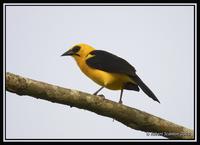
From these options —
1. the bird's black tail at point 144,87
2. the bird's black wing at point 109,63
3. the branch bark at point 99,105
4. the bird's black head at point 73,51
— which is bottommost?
the branch bark at point 99,105

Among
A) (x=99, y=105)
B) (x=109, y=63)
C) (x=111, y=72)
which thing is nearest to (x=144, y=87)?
(x=111, y=72)

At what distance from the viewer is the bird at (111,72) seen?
6.07 metres

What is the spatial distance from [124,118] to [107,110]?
27 centimetres

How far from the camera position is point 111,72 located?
612 centimetres

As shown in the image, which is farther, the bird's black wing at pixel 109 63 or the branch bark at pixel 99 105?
the bird's black wing at pixel 109 63

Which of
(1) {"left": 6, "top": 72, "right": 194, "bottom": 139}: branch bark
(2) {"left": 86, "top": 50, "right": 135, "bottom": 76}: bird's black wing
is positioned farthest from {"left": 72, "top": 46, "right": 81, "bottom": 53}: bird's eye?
(1) {"left": 6, "top": 72, "right": 194, "bottom": 139}: branch bark

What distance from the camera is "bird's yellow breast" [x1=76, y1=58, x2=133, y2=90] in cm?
616

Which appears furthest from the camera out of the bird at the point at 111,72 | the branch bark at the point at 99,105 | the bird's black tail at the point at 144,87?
the bird at the point at 111,72

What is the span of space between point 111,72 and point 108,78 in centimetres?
11

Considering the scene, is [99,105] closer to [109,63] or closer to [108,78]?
[108,78]

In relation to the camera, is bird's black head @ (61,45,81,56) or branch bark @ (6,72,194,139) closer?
branch bark @ (6,72,194,139)

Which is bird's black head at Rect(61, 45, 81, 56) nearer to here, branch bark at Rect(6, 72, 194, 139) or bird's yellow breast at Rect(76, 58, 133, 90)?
bird's yellow breast at Rect(76, 58, 133, 90)

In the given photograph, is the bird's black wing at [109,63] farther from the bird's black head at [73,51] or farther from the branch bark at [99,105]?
the branch bark at [99,105]

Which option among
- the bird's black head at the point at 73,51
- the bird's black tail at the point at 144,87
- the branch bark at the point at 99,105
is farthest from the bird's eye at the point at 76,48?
the branch bark at the point at 99,105
